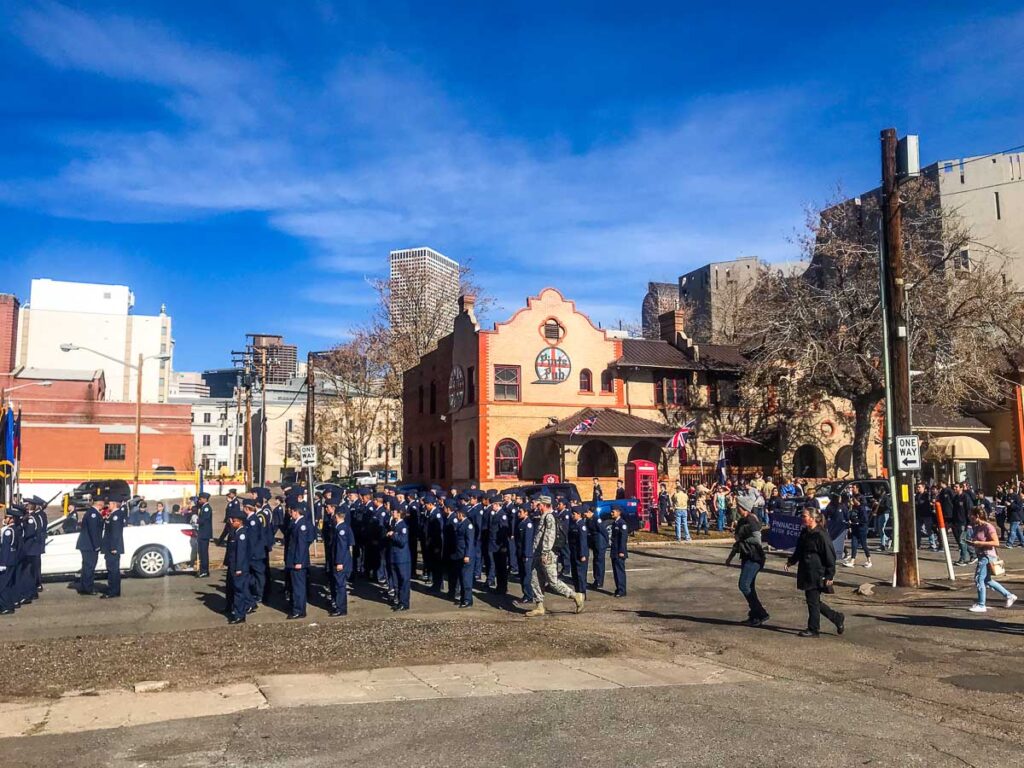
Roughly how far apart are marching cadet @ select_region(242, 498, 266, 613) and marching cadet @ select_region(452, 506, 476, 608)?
3160 mm

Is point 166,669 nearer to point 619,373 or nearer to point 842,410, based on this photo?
point 619,373

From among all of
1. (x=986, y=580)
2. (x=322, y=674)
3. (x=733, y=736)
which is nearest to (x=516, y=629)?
(x=322, y=674)

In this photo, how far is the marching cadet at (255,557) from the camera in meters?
13.2

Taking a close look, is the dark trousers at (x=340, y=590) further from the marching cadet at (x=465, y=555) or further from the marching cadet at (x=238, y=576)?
the marching cadet at (x=465, y=555)

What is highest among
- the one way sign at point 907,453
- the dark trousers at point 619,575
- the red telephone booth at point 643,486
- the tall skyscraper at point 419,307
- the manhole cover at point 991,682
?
the tall skyscraper at point 419,307

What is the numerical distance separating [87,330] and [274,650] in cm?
8736

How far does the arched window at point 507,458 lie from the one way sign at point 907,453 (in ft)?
68.6

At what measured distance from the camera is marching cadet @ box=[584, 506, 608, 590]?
50.3 feet

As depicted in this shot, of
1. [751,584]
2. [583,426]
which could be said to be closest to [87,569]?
[751,584]

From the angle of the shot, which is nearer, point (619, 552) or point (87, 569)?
point (619, 552)

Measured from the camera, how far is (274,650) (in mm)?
10680

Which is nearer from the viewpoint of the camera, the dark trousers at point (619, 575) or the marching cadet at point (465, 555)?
the marching cadet at point (465, 555)

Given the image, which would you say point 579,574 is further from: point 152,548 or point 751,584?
point 152,548

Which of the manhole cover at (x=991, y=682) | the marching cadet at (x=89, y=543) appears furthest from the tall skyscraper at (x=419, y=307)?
the manhole cover at (x=991, y=682)
